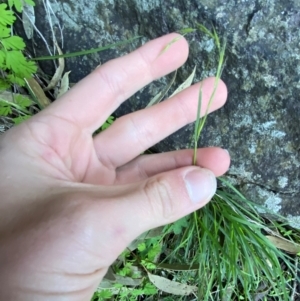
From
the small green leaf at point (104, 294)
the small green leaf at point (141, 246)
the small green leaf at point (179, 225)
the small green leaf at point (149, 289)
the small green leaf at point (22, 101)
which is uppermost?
the small green leaf at point (22, 101)

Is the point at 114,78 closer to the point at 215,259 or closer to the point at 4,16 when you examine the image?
the point at 4,16

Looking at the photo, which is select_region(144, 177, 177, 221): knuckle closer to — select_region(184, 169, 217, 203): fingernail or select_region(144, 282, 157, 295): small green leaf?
select_region(184, 169, 217, 203): fingernail

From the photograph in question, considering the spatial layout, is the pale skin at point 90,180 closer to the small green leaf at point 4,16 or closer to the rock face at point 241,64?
the rock face at point 241,64

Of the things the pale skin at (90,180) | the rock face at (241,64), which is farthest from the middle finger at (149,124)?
the rock face at (241,64)

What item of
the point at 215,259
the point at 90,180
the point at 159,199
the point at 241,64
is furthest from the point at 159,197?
the point at 215,259

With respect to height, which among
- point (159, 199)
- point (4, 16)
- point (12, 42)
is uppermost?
point (4, 16)
